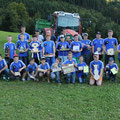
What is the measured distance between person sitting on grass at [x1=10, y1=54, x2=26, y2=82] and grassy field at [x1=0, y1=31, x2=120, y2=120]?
55 centimetres

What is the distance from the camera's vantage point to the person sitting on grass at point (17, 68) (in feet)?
24.1

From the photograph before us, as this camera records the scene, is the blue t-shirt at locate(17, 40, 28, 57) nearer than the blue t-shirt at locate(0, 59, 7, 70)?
No

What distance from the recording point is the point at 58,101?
5.19 metres

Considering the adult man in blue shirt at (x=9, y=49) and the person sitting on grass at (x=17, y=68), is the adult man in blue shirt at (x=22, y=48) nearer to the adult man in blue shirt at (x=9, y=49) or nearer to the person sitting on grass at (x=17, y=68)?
the adult man in blue shirt at (x=9, y=49)

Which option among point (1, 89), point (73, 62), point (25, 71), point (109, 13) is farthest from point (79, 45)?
point (109, 13)

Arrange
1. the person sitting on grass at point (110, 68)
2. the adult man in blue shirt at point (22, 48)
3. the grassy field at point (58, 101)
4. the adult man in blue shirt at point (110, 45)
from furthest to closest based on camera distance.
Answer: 1. the adult man in blue shirt at point (22, 48)
2. the adult man in blue shirt at point (110, 45)
3. the person sitting on grass at point (110, 68)
4. the grassy field at point (58, 101)

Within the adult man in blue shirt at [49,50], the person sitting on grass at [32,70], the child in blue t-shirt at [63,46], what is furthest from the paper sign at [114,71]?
the person sitting on grass at [32,70]

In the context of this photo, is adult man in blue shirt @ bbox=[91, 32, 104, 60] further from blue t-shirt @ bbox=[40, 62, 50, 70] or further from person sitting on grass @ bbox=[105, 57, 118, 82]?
blue t-shirt @ bbox=[40, 62, 50, 70]

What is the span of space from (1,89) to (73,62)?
3.01m

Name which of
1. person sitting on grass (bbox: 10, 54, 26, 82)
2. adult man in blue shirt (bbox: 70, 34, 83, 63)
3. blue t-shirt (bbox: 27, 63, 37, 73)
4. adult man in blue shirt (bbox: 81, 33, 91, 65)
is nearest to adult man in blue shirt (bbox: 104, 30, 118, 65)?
adult man in blue shirt (bbox: 81, 33, 91, 65)

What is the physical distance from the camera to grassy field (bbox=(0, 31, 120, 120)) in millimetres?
4344

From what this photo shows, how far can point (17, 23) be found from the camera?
5056 centimetres

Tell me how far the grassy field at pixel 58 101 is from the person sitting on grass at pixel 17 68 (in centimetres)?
55

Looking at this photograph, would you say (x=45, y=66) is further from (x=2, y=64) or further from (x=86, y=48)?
(x=86, y=48)
